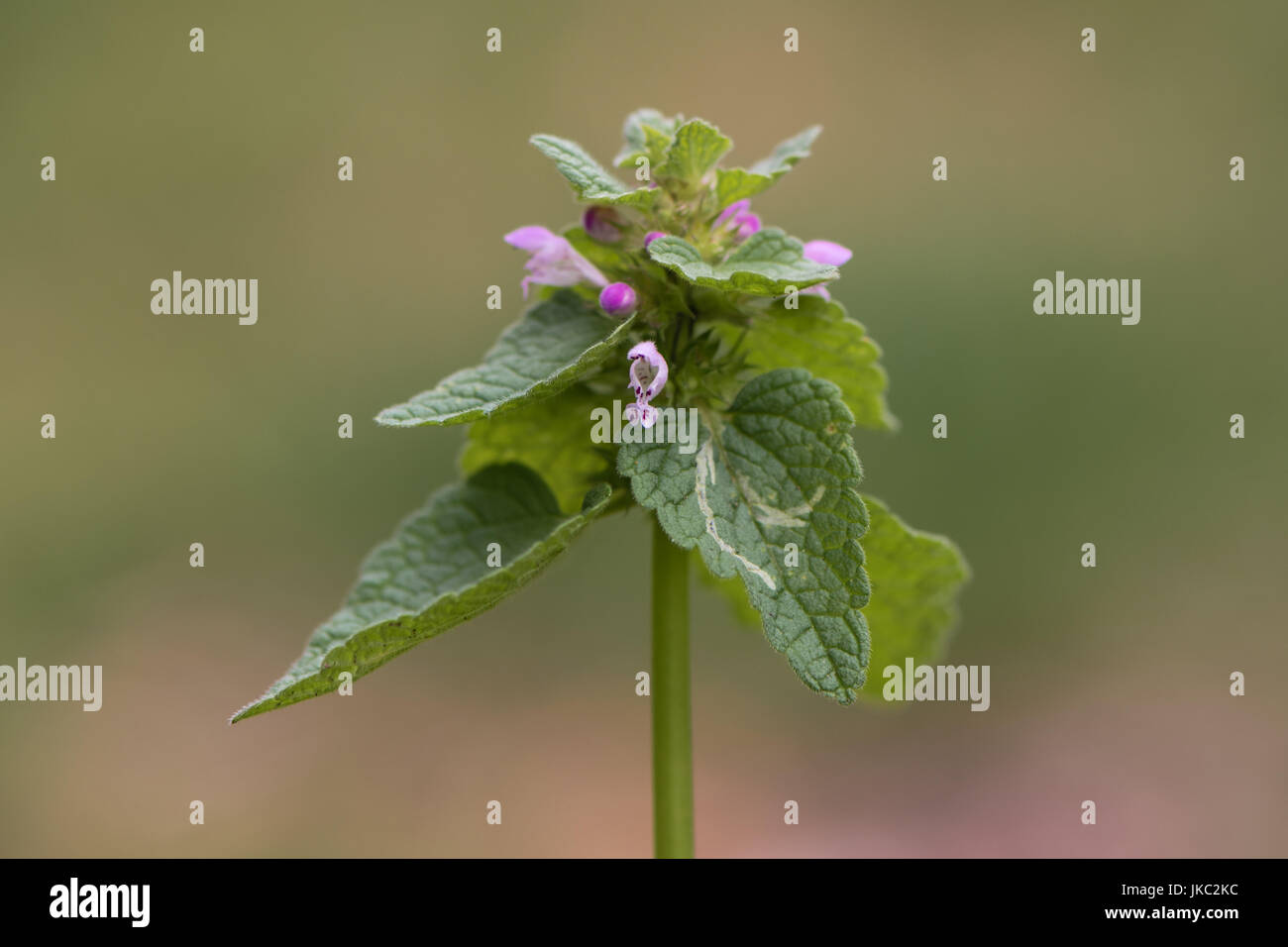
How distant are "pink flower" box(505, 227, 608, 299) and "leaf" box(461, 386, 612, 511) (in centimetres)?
15

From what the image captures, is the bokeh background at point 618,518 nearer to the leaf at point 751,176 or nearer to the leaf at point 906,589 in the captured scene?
the leaf at point 906,589

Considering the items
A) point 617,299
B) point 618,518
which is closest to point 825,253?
point 617,299

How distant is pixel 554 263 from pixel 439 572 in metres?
0.44

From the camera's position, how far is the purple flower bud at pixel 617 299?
1.37 metres

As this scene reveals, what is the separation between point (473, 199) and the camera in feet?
22.2

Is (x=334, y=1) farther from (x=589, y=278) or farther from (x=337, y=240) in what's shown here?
(x=589, y=278)

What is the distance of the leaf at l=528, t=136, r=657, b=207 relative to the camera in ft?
4.51

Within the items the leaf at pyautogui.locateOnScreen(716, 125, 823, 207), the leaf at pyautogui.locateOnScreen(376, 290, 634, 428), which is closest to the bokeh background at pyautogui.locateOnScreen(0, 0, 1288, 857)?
the leaf at pyautogui.locateOnScreen(376, 290, 634, 428)

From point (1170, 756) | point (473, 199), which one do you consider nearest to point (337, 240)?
point (473, 199)

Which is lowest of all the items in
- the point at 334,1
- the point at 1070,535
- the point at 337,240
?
the point at 1070,535

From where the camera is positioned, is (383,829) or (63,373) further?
(63,373)

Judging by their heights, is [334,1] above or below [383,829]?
above
